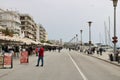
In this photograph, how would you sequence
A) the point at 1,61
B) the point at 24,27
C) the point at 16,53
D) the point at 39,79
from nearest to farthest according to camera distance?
the point at 39,79
the point at 1,61
the point at 16,53
the point at 24,27

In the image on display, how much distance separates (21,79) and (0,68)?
8.75 m

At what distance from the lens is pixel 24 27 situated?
18875 centimetres

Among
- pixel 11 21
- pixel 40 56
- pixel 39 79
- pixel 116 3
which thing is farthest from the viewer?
pixel 11 21

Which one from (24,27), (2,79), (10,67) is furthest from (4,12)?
(2,79)

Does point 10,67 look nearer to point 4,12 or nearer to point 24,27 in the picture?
point 4,12

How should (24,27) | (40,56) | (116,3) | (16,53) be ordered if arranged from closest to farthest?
1. (40,56)
2. (116,3)
3. (16,53)
4. (24,27)

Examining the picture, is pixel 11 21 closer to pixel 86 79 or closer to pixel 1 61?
pixel 1 61

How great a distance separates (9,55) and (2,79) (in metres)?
8.45

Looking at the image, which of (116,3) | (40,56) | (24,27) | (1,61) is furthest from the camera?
(24,27)

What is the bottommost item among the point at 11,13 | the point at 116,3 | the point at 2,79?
the point at 2,79

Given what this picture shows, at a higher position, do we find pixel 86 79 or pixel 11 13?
pixel 11 13

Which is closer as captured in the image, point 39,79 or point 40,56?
point 39,79

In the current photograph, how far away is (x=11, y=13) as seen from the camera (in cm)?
14550

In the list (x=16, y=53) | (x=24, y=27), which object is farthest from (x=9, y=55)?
(x=24, y=27)
